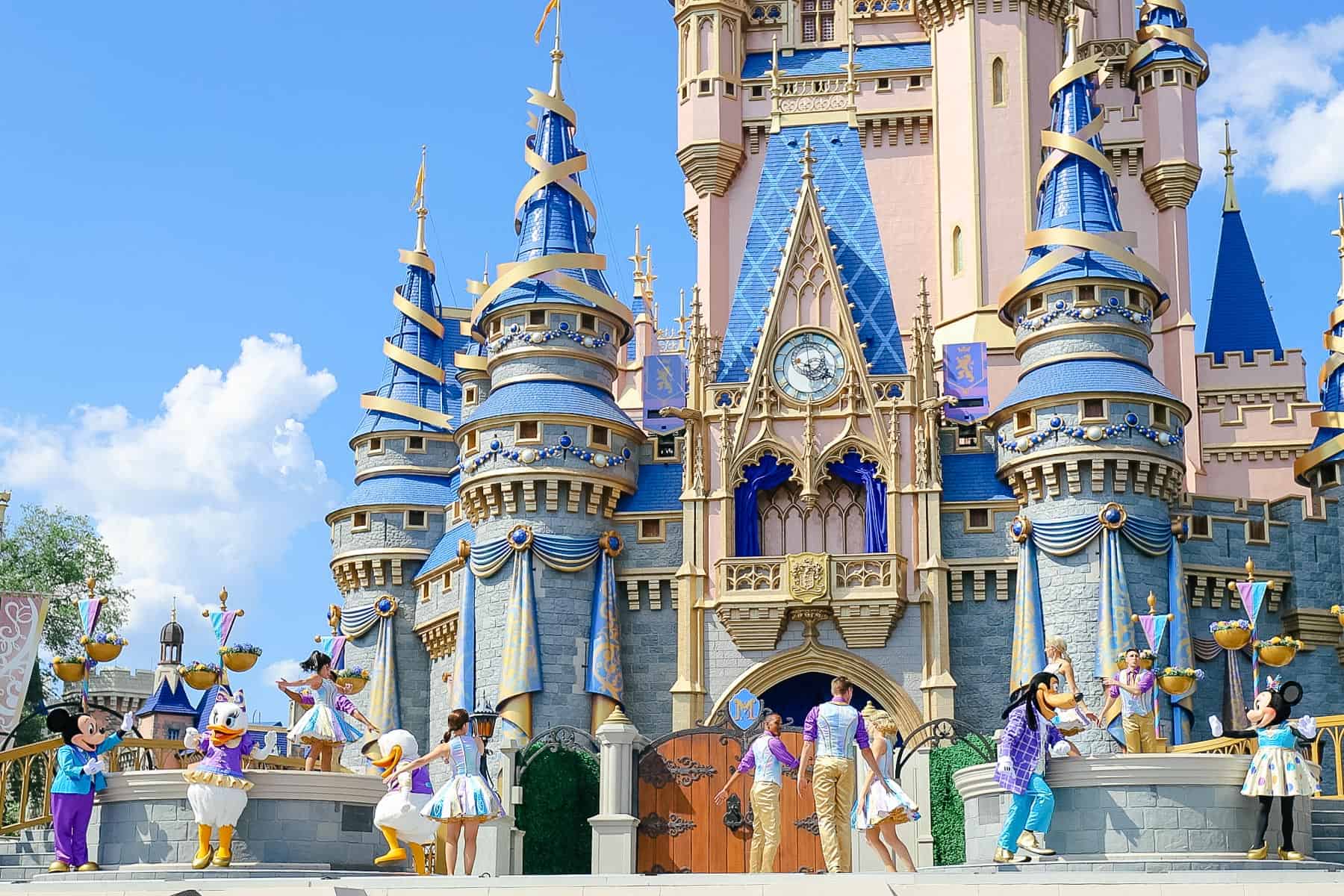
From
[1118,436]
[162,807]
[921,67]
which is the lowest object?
[162,807]

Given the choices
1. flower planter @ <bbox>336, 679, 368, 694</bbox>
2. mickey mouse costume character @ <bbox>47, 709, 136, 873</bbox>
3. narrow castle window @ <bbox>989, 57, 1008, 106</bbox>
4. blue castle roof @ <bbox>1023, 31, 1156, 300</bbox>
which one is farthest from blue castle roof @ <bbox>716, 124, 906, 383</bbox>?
mickey mouse costume character @ <bbox>47, 709, 136, 873</bbox>

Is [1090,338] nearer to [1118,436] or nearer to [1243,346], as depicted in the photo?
[1118,436]

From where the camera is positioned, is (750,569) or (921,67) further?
(921,67)

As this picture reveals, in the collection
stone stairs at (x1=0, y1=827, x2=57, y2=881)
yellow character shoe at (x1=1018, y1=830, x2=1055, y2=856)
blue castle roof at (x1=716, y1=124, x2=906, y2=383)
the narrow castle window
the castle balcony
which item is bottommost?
stone stairs at (x1=0, y1=827, x2=57, y2=881)

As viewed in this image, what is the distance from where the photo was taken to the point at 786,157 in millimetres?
41750

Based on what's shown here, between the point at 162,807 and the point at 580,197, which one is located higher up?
the point at 580,197

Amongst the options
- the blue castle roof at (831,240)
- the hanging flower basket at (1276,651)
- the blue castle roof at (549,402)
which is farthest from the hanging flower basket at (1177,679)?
the blue castle roof at (549,402)

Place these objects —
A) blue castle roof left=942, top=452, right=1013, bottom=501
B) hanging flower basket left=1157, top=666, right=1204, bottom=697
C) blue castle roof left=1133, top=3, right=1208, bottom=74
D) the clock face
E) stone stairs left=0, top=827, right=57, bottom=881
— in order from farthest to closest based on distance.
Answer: blue castle roof left=1133, top=3, right=1208, bottom=74 → the clock face → blue castle roof left=942, top=452, right=1013, bottom=501 → hanging flower basket left=1157, top=666, right=1204, bottom=697 → stone stairs left=0, top=827, right=57, bottom=881

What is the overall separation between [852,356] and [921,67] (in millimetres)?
10262

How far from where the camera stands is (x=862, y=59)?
44.8 metres

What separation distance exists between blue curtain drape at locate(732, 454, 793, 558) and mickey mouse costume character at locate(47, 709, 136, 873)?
17.6 m

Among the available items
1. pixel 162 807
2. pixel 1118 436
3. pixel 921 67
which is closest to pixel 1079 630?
pixel 1118 436

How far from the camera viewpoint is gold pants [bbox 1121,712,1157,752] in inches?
976

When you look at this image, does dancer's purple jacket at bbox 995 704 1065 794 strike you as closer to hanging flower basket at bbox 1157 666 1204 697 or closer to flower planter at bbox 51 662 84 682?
hanging flower basket at bbox 1157 666 1204 697
